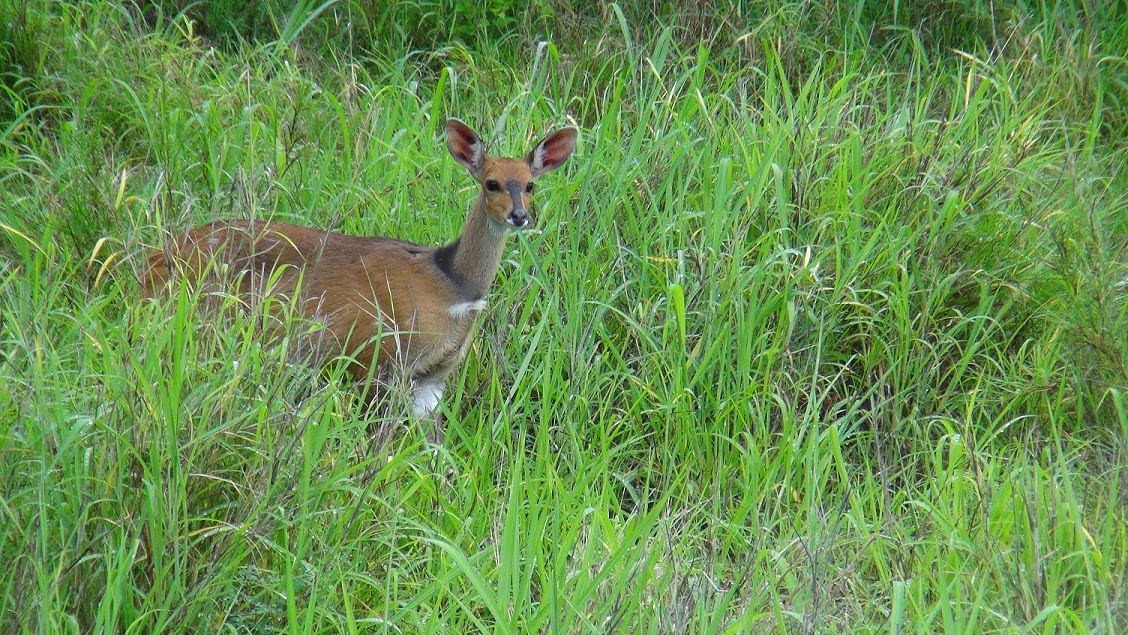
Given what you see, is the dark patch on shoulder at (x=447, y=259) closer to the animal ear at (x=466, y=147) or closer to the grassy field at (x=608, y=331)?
the grassy field at (x=608, y=331)

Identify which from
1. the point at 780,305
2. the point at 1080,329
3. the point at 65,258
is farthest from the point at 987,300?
the point at 65,258

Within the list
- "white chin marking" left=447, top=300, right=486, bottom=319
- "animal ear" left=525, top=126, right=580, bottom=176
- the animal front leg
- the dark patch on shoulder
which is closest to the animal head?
"animal ear" left=525, top=126, right=580, bottom=176

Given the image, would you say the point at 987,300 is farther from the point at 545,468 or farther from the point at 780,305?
the point at 545,468

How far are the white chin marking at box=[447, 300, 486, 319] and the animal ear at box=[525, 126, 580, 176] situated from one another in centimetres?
53

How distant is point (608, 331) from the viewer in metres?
4.77

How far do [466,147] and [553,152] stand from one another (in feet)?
1.03

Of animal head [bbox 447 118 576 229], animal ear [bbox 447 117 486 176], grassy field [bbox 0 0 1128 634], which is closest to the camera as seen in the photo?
grassy field [bbox 0 0 1128 634]

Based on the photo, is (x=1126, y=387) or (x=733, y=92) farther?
(x=733, y=92)

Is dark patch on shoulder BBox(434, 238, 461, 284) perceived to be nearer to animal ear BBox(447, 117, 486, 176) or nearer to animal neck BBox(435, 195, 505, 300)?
animal neck BBox(435, 195, 505, 300)

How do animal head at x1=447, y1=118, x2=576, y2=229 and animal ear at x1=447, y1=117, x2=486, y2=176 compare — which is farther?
animal ear at x1=447, y1=117, x2=486, y2=176

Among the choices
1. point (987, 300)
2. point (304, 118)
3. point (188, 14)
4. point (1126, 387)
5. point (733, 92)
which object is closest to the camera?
point (1126, 387)

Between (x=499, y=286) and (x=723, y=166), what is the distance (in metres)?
0.93

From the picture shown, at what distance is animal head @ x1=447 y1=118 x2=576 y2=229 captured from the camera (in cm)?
473

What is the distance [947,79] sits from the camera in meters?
6.33
